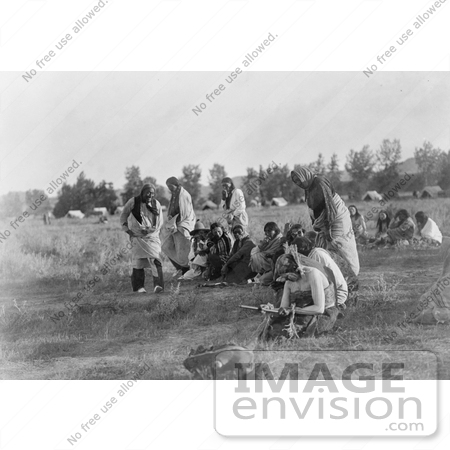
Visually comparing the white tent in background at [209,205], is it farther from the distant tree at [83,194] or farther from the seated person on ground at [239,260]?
the distant tree at [83,194]

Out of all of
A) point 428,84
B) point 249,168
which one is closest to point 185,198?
point 249,168

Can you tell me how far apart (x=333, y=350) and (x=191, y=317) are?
1.82 metres

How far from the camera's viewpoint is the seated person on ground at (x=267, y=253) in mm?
8602

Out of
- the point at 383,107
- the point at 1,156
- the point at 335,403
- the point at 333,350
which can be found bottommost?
the point at 335,403

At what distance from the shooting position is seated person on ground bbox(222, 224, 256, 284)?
8805 millimetres

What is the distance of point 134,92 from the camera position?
28.3 feet

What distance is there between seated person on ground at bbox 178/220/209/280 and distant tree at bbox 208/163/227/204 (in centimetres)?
45

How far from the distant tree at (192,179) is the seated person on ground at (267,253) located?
1000 millimetres

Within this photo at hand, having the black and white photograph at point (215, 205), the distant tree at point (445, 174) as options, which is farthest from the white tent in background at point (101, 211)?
the distant tree at point (445, 174)

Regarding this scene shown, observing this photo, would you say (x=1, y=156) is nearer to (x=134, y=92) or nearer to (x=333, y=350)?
(x=134, y=92)

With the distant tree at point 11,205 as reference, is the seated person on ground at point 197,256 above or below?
below

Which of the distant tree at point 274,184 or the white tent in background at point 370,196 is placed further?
the white tent in background at point 370,196

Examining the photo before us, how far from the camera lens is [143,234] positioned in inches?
352

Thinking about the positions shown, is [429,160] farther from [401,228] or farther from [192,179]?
[192,179]
